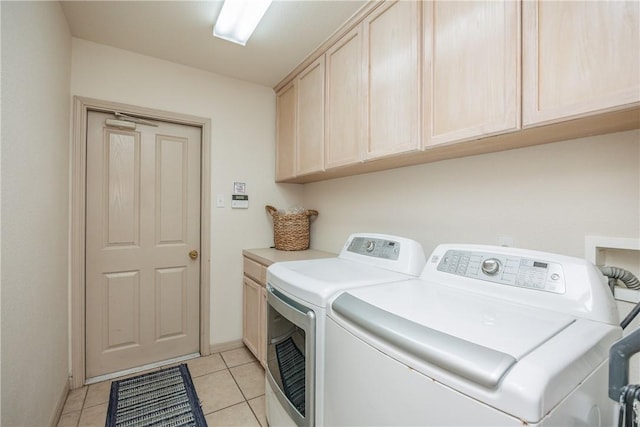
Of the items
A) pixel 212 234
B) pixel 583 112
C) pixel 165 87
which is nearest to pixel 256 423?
pixel 212 234

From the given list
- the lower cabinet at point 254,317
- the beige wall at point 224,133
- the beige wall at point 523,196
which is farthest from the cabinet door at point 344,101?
the lower cabinet at point 254,317

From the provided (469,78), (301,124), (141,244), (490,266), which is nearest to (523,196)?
(490,266)

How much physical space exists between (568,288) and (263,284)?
1.76 meters

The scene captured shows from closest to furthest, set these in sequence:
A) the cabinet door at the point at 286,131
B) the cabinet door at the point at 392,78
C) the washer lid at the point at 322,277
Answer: the washer lid at the point at 322,277 → the cabinet door at the point at 392,78 → the cabinet door at the point at 286,131

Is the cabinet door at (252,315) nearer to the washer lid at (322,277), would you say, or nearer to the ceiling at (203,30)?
the washer lid at (322,277)

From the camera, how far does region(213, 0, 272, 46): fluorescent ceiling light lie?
5.32 ft

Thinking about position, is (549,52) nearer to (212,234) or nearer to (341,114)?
(341,114)

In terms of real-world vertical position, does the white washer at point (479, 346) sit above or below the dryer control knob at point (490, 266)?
below

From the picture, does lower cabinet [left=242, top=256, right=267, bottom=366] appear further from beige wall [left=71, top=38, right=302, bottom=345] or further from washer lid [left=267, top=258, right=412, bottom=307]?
washer lid [left=267, top=258, right=412, bottom=307]

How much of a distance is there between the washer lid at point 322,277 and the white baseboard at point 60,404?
1.46 metres

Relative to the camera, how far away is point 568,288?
88 centimetres

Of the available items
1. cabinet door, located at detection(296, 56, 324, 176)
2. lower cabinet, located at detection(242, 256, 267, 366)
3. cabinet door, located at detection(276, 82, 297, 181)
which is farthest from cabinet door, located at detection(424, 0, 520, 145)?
lower cabinet, located at detection(242, 256, 267, 366)

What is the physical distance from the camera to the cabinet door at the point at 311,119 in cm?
207

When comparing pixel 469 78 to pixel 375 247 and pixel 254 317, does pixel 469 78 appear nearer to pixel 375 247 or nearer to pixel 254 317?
pixel 375 247
